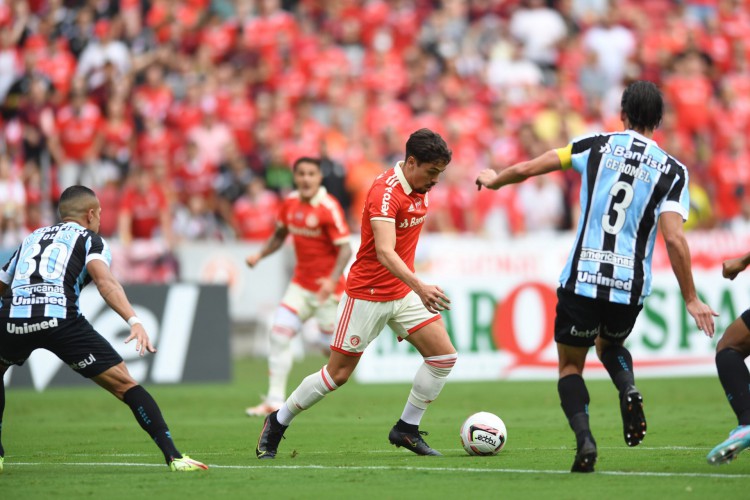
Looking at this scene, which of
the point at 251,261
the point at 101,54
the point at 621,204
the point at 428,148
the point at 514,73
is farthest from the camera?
the point at 514,73

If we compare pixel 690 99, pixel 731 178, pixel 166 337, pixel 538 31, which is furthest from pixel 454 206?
pixel 538 31

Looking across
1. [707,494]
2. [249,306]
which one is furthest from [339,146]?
→ [707,494]

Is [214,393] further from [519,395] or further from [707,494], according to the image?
[707,494]

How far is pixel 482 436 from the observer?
30.9 feet

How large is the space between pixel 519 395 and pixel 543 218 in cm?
669

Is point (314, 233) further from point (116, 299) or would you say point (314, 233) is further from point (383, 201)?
point (116, 299)

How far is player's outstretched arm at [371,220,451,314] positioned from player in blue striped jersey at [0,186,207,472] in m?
1.91

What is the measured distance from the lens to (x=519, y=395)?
15.5 metres

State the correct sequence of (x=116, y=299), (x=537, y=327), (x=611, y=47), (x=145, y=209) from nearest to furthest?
(x=116, y=299) < (x=537, y=327) < (x=145, y=209) < (x=611, y=47)

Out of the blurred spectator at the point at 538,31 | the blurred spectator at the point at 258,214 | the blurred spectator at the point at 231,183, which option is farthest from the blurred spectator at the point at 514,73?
the blurred spectator at the point at 258,214

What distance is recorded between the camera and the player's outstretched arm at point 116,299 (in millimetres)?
8070

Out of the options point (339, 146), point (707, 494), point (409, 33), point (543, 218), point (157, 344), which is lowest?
point (707, 494)

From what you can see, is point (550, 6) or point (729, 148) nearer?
point (729, 148)

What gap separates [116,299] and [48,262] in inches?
24.9
